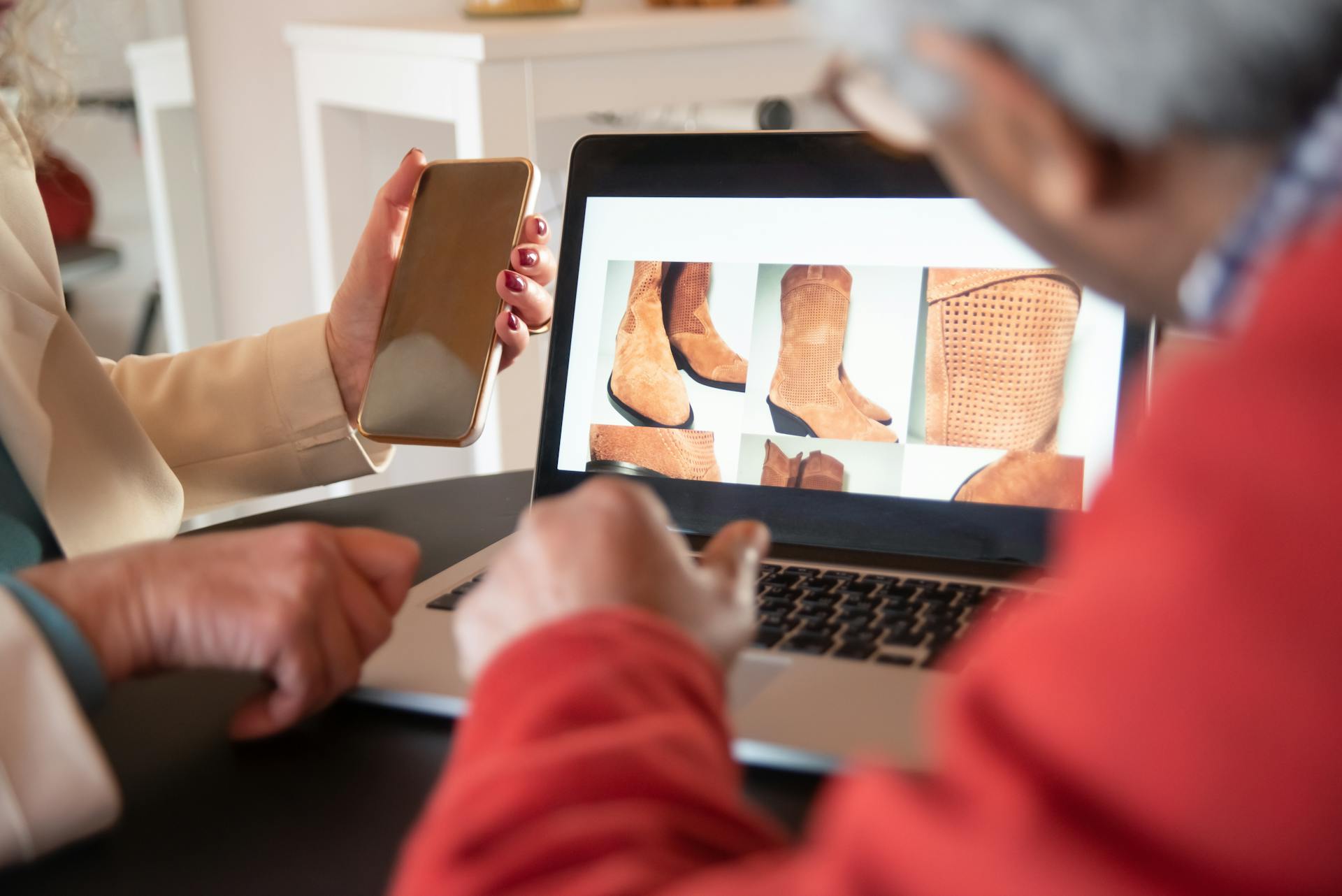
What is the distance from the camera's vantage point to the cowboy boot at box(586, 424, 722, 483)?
2.48 ft

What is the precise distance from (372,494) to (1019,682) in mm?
761

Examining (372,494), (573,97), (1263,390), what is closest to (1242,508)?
(1263,390)

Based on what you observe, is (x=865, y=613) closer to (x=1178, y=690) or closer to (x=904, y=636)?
(x=904, y=636)

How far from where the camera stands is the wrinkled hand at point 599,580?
1.29 ft

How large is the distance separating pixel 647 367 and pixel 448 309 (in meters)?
0.16

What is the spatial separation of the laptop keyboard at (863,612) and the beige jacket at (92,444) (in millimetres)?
215

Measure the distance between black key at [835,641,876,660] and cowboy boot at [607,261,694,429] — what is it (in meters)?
0.24

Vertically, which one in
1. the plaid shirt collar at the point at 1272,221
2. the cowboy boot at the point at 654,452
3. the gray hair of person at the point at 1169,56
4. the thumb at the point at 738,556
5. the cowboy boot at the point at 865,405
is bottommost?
the cowboy boot at the point at 654,452

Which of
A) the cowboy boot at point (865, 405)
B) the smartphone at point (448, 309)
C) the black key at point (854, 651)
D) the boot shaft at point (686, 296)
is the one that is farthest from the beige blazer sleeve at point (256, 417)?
the black key at point (854, 651)

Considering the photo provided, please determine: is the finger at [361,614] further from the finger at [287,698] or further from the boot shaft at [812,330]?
the boot shaft at [812,330]

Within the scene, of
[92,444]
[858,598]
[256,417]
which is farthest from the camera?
[256,417]

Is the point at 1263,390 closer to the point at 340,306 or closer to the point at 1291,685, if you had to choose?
the point at 1291,685

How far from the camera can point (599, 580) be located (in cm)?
39

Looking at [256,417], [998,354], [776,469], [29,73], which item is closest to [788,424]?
[776,469]
